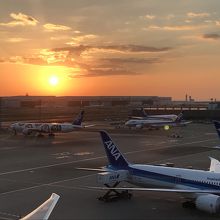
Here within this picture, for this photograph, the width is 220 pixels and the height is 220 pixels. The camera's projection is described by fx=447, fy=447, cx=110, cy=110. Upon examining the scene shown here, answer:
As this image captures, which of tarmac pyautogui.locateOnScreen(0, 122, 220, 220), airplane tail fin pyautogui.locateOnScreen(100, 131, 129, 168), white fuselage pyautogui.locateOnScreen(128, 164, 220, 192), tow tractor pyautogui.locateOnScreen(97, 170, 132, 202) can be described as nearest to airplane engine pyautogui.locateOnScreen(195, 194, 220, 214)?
tarmac pyautogui.locateOnScreen(0, 122, 220, 220)

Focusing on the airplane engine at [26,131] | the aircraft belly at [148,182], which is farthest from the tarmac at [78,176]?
the airplane engine at [26,131]

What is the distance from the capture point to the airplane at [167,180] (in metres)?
31.1

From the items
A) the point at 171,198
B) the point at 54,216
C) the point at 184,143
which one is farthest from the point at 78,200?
the point at 184,143

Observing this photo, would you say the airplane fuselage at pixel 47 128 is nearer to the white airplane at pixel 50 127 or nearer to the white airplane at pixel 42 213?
the white airplane at pixel 50 127

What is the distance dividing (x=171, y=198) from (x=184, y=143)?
161ft

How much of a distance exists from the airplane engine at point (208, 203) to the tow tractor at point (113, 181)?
697 cm

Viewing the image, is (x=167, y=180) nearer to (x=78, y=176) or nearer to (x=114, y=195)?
(x=114, y=195)

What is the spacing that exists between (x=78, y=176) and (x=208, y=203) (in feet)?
65.2

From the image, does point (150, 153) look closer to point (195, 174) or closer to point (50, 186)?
point (50, 186)

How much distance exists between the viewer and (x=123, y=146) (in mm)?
78188

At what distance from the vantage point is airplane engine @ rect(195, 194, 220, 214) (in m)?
30.0

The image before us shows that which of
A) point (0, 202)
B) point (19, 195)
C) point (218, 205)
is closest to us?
point (218, 205)

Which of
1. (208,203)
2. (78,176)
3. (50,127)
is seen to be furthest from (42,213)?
(50,127)

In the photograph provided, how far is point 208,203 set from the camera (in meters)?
30.3
